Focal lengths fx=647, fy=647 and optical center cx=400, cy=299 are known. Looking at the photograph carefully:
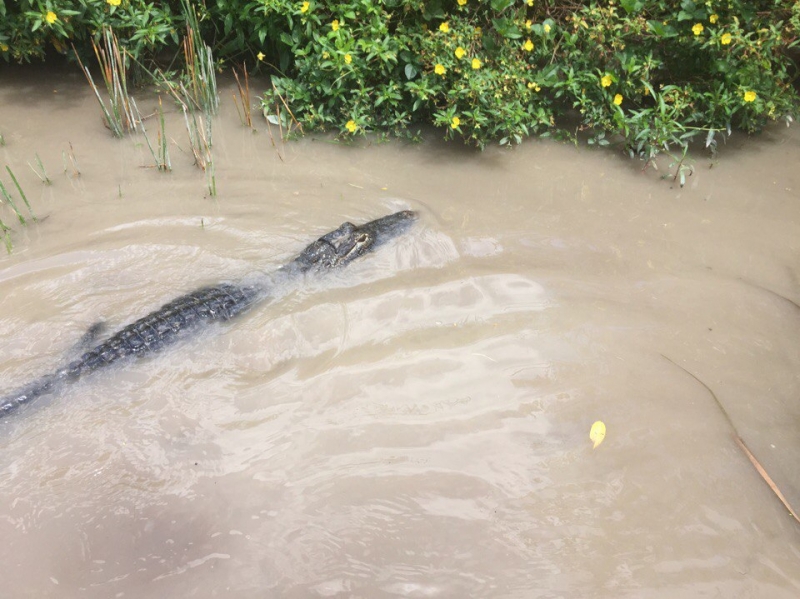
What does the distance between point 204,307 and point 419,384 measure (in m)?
1.28

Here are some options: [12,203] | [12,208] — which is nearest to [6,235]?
[12,203]

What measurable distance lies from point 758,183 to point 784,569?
3.04 metres

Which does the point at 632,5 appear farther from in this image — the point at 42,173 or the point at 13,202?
the point at 13,202

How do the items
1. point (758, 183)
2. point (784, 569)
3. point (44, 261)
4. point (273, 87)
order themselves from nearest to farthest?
point (784, 569), point (44, 261), point (758, 183), point (273, 87)

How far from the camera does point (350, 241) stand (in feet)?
13.7

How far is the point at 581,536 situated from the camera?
2586 mm

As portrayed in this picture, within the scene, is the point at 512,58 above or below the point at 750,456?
above

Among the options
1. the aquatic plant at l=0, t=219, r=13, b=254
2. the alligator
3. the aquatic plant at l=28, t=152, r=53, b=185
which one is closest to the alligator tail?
the alligator

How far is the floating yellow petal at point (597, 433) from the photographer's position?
116 inches

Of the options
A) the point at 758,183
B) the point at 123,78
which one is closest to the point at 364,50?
the point at 123,78

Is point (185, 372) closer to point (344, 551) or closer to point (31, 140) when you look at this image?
point (344, 551)

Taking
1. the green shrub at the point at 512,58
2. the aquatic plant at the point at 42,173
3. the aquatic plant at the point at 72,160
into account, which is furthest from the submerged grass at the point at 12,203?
the green shrub at the point at 512,58

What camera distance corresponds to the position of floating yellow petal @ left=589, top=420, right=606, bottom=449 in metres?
2.94

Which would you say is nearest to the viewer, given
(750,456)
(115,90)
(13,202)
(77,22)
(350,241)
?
(750,456)
